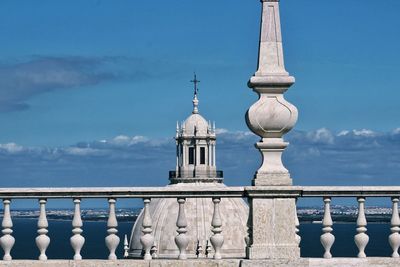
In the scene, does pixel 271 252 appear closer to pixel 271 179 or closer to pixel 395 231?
pixel 271 179

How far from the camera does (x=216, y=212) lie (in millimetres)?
15500

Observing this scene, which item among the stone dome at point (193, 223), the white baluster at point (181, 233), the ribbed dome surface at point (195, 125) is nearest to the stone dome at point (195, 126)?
the ribbed dome surface at point (195, 125)

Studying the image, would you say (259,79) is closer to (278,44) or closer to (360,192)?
(278,44)

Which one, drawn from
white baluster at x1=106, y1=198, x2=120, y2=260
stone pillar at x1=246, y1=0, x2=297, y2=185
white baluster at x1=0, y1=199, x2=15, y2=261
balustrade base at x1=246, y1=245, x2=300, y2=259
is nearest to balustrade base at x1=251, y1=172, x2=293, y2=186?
stone pillar at x1=246, y1=0, x2=297, y2=185

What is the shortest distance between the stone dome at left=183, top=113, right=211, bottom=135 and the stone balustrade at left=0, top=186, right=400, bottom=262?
85738 mm

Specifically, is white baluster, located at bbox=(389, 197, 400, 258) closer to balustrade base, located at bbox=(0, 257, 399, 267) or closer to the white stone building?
balustrade base, located at bbox=(0, 257, 399, 267)

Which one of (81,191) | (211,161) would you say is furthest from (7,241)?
(211,161)

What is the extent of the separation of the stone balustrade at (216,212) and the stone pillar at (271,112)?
261mm

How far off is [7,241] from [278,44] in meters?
4.87

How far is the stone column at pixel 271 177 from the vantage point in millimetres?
15258

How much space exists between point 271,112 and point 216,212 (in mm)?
1676

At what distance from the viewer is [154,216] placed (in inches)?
3812

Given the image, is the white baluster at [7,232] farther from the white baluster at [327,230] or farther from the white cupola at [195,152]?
the white cupola at [195,152]

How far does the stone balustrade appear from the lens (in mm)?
15258
